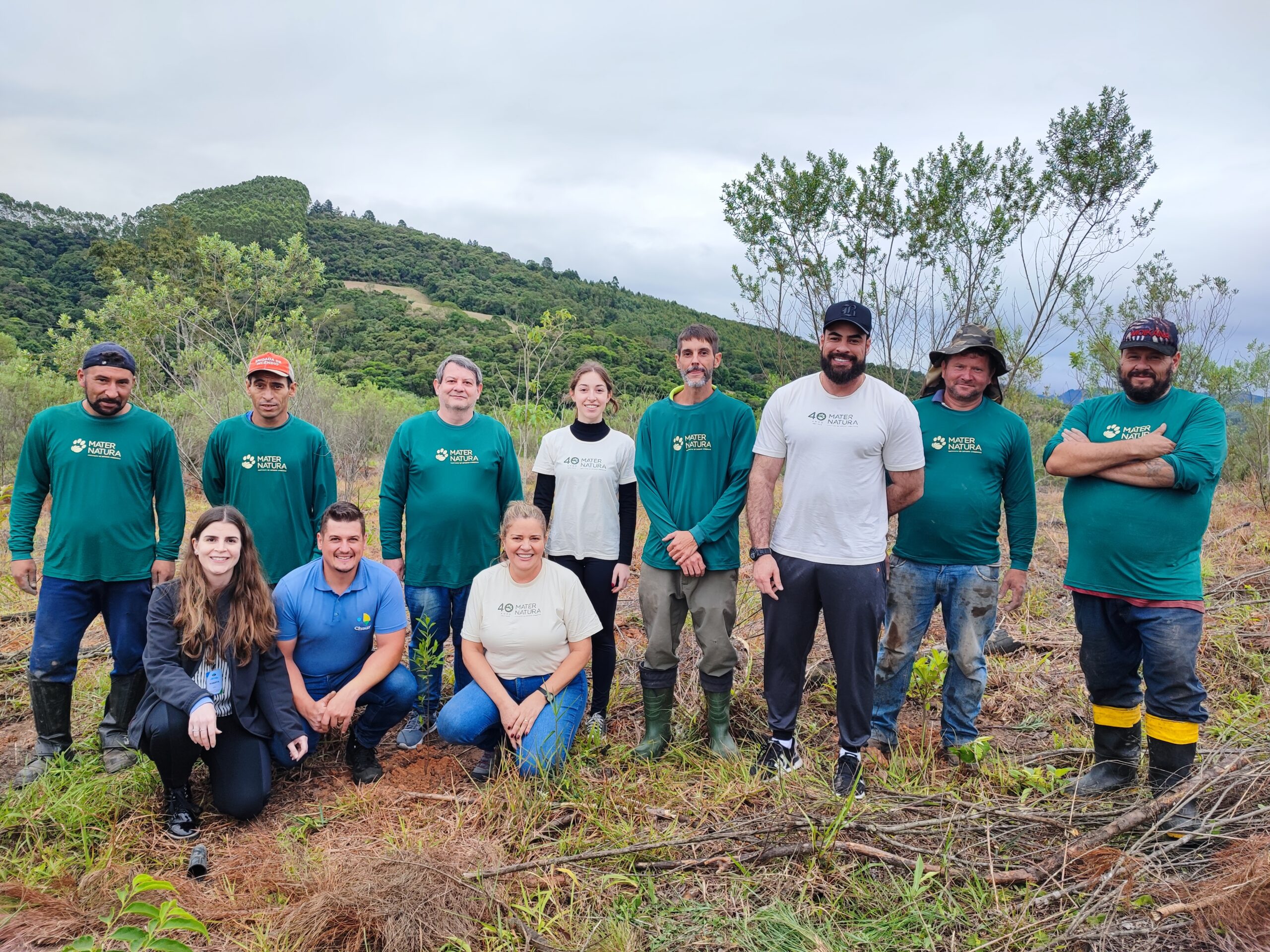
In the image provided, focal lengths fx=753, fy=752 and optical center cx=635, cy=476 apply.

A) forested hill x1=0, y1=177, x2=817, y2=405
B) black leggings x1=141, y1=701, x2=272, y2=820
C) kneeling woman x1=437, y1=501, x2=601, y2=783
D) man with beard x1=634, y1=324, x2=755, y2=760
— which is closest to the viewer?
black leggings x1=141, y1=701, x2=272, y2=820

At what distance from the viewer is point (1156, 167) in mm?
8781

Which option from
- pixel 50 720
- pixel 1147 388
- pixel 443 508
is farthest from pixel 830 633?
pixel 50 720

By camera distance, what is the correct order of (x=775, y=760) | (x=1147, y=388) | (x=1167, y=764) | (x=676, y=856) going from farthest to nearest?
(x=775, y=760)
(x=1147, y=388)
(x=1167, y=764)
(x=676, y=856)

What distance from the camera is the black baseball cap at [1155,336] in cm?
299

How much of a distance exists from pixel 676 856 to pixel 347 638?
180cm

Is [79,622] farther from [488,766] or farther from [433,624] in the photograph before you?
[488,766]

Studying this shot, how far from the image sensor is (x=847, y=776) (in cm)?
321

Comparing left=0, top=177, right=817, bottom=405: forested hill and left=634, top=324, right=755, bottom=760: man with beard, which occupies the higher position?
left=0, top=177, right=817, bottom=405: forested hill

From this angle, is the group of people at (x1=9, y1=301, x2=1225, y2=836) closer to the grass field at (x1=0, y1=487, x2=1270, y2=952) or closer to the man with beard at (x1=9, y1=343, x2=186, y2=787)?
the man with beard at (x1=9, y1=343, x2=186, y2=787)

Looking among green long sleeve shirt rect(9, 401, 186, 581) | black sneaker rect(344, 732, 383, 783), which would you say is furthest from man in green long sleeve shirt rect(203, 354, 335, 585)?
black sneaker rect(344, 732, 383, 783)

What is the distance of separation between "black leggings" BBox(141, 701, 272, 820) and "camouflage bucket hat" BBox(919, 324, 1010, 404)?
3465 mm

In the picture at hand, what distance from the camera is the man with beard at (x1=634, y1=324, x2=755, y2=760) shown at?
354 centimetres

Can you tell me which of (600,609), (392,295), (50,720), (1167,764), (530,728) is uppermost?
(392,295)

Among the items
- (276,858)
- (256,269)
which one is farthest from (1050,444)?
(256,269)
